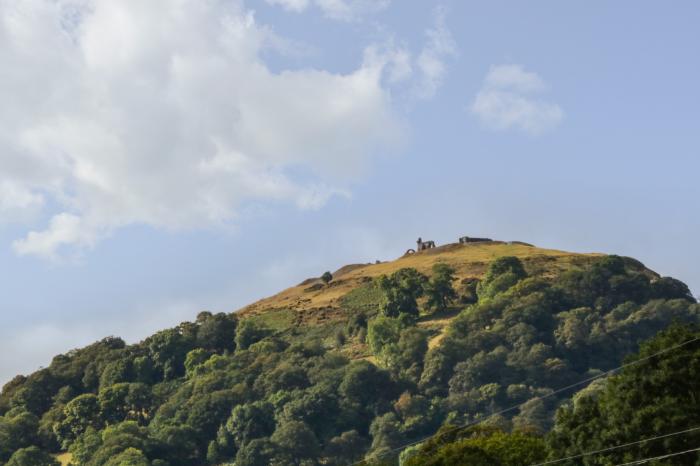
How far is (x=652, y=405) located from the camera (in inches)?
2891

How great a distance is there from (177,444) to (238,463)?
39.2ft

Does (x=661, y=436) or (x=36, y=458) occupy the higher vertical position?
(x=36, y=458)

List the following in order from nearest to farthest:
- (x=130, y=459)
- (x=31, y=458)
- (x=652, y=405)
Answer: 1. (x=652, y=405)
2. (x=130, y=459)
3. (x=31, y=458)

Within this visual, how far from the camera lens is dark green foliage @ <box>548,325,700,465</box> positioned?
71812 mm

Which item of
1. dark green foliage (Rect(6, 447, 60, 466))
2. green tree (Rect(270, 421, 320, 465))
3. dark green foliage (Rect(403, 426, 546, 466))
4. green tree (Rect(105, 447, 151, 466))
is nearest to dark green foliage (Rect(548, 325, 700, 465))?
dark green foliage (Rect(403, 426, 546, 466))

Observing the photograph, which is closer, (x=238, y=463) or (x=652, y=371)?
(x=652, y=371)

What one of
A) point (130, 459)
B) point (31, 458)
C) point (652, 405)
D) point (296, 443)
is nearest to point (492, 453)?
point (652, 405)

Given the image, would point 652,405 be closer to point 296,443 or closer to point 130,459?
point 130,459

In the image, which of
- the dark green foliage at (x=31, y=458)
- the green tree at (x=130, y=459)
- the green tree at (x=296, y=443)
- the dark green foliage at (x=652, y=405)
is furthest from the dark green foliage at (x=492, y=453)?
the dark green foliage at (x=31, y=458)

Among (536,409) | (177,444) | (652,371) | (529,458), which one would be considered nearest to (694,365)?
(652,371)

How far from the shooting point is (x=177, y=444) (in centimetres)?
19588

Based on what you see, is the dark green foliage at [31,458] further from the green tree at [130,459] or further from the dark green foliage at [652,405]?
the dark green foliage at [652,405]

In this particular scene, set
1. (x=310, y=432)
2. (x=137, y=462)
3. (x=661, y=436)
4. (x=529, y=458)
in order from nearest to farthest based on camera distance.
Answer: (x=661, y=436), (x=529, y=458), (x=137, y=462), (x=310, y=432)

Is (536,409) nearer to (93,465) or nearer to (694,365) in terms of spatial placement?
(93,465)
